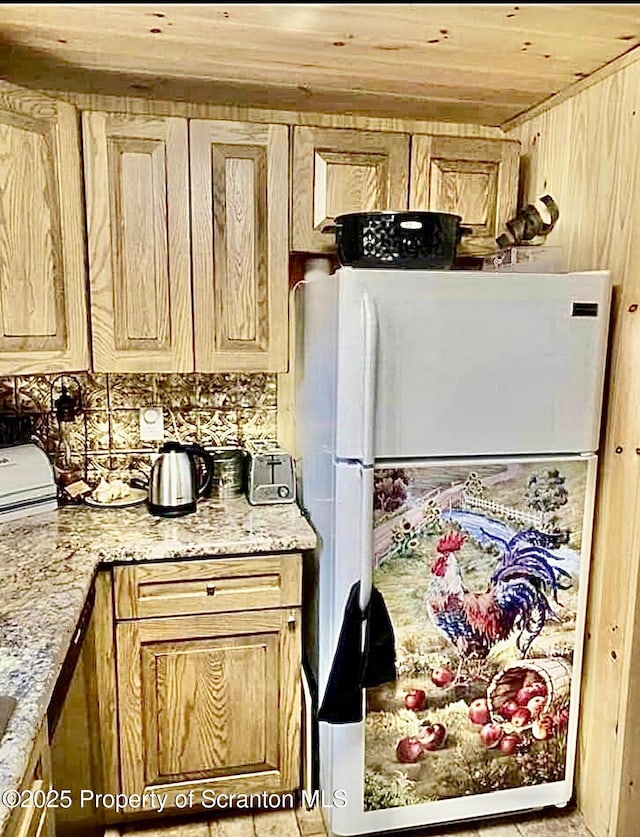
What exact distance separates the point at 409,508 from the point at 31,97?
4.98 feet

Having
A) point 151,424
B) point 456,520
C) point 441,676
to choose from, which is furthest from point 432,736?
point 151,424

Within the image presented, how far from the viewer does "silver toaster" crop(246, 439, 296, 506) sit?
2.31 meters

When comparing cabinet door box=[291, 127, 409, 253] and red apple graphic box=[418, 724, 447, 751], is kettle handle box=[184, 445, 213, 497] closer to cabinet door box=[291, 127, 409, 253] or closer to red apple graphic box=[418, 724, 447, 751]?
cabinet door box=[291, 127, 409, 253]

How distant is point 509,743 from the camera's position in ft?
6.68

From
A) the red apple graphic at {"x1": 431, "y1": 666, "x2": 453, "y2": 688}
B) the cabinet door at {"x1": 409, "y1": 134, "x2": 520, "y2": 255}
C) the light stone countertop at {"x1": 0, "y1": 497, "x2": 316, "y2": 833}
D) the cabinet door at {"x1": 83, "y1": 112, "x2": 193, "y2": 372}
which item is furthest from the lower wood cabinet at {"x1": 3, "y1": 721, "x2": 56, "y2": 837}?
the cabinet door at {"x1": 409, "y1": 134, "x2": 520, "y2": 255}

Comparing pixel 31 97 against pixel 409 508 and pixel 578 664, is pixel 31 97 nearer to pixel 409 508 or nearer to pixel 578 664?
pixel 409 508

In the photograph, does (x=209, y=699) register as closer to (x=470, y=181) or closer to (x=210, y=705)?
(x=210, y=705)

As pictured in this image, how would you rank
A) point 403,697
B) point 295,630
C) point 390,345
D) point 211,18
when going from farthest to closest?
1. point 295,630
2. point 403,697
3. point 390,345
4. point 211,18

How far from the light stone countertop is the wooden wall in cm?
88

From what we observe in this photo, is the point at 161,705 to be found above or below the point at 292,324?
below

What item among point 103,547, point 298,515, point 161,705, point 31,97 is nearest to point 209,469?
point 298,515

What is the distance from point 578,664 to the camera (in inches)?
80.7

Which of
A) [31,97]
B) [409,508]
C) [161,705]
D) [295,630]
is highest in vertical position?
[31,97]

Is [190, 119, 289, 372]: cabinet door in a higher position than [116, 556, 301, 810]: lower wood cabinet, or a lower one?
higher
